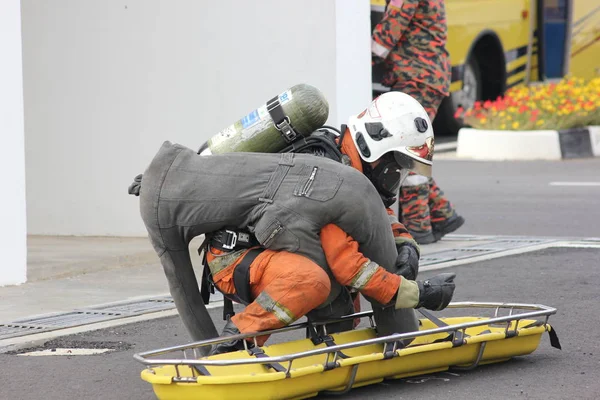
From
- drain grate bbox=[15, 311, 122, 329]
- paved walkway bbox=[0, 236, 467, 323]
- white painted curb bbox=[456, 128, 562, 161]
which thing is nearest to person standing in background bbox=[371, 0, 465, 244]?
paved walkway bbox=[0, 236, 467, 323]

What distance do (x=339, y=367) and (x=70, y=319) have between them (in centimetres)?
229

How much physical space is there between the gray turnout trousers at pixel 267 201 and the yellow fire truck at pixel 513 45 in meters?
11.2

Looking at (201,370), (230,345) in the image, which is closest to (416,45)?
(230,345)

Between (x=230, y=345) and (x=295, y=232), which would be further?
(x=230, y=345)

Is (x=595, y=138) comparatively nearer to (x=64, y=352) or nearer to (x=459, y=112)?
(x=459, y=112)

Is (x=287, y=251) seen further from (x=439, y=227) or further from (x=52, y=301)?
(x=439, y=227)

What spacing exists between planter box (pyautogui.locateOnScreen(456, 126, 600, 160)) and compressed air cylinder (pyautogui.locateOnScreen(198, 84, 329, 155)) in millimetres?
10340

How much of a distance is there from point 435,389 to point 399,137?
3.36 ft

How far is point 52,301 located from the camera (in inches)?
283

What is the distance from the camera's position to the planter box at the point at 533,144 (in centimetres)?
1526

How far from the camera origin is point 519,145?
1529 centimetres

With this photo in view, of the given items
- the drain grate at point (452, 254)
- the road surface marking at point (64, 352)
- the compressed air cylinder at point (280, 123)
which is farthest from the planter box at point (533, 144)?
the compressed air cylinder at point (280, 123)

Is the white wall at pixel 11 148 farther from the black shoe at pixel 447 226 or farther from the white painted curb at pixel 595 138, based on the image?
the white painted curb at pixel 595 138

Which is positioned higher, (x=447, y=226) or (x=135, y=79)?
(x=135, y=79)
